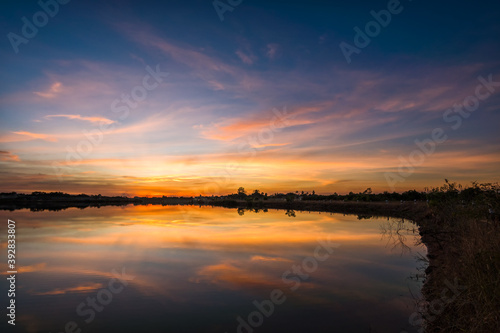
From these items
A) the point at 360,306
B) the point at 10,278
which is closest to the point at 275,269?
the point at 360,306
